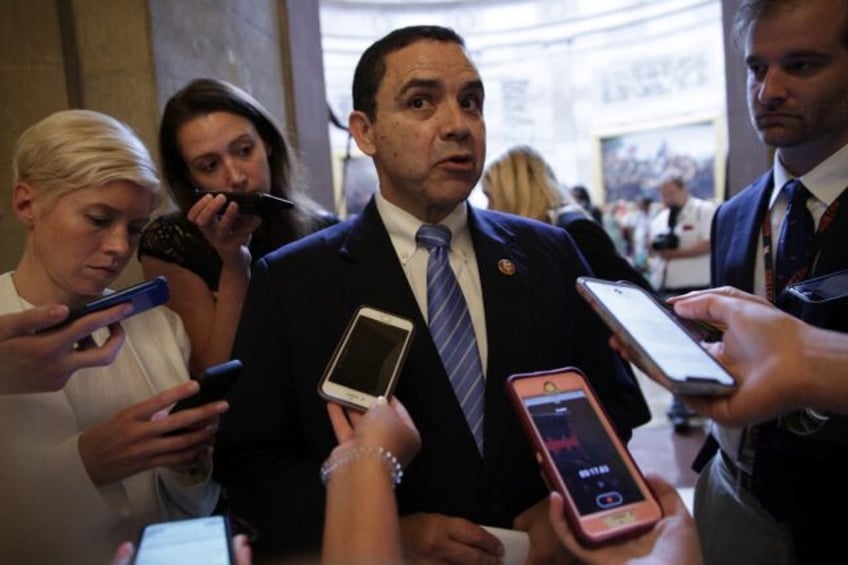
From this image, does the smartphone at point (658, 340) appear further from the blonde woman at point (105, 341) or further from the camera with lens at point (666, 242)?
the camera with lens at point (666, 242)

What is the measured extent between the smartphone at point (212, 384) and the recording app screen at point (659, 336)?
2.70 feet

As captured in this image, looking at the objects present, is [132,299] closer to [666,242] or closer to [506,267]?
[506,267]

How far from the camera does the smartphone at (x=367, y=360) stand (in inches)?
54.0

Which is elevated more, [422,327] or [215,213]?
[215,213]

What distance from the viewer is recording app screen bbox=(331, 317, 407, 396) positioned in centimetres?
139

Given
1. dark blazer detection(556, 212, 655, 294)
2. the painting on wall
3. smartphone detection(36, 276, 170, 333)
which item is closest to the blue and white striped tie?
smartphone detection(36, 276, 170, 333)

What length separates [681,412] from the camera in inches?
232

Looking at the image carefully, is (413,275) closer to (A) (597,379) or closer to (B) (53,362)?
(A) (597,379)

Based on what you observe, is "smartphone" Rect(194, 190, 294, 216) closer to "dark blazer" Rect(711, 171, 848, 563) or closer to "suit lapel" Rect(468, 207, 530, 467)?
"suit lapel" Rect(468, 207, 530, 467)

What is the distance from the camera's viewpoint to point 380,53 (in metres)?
1.96

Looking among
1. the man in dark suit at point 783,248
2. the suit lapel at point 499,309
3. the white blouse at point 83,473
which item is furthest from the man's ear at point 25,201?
the man in dark suit at point 783,248

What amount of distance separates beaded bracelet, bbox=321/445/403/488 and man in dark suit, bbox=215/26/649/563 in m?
0.41

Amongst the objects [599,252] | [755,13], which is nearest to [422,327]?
[755,13]

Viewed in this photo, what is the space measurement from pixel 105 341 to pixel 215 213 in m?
0.65
